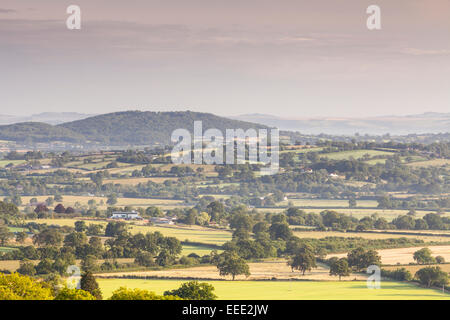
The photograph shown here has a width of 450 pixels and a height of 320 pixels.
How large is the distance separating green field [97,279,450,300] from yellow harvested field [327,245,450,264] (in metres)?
11.0

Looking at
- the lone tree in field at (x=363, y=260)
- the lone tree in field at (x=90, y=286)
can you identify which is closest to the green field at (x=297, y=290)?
the lone tree in field at (x=90, y=286)

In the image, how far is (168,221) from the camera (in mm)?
94375

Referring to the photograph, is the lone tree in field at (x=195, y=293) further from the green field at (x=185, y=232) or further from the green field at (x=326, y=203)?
the green field at (x=326, y=203)

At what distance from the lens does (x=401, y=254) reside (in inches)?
2616

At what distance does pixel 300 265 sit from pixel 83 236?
21761mm

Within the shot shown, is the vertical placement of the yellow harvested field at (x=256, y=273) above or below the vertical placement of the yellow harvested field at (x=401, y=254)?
above

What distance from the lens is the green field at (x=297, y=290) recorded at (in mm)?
43906

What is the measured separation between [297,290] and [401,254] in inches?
873

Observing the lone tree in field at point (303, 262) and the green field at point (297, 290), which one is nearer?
the green field at point (297, 290)

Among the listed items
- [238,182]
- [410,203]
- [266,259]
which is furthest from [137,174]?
[266,259]

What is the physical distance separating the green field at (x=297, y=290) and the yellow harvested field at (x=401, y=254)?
1100 centimetres

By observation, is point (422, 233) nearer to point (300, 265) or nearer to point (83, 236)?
point (300, 265)

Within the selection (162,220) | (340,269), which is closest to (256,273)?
(340,269)

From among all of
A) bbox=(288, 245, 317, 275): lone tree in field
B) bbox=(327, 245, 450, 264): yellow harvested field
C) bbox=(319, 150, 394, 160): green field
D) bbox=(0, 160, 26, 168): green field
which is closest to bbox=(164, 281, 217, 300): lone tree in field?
bbox=(288, 245, 317, 275): lone tree in field
